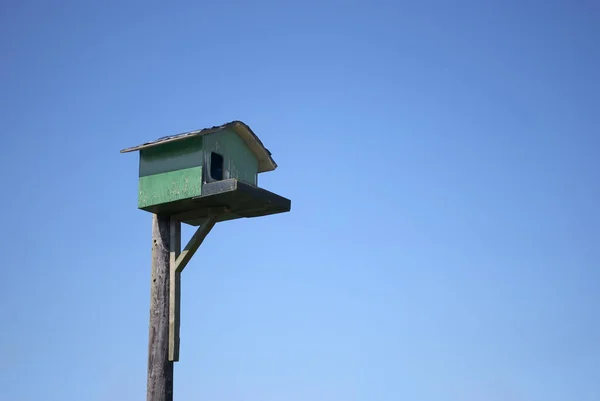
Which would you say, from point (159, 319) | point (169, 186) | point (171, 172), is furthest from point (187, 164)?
point (159, 319)

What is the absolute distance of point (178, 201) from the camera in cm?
1020

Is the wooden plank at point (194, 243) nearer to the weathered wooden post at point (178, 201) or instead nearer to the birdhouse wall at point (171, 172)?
the weathered wooden post at point (178, 201)

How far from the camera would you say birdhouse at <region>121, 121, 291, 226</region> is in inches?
398

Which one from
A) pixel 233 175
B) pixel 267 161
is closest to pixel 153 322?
pixel 233 175

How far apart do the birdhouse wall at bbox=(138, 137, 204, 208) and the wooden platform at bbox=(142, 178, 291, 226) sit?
0.10m

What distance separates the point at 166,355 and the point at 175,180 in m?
2.26

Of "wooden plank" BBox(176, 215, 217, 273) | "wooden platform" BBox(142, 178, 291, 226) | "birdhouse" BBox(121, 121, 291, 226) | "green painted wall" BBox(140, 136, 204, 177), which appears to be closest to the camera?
"wooden platform" BBox(142, 178, 291, 226)

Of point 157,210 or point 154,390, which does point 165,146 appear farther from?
point 154,390

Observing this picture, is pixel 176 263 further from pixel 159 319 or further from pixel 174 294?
pixel 159 319

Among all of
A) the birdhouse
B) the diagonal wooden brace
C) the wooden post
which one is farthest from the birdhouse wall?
the diagonal wooden brace

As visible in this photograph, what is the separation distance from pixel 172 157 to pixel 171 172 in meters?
0.21

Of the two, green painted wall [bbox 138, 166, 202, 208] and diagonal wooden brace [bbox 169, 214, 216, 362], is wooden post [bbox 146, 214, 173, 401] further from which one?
green painted wall [bbox 138, 166, 202, 208]

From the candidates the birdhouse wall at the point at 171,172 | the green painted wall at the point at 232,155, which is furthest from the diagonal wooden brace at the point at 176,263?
the green painted wall at the point at 232,155

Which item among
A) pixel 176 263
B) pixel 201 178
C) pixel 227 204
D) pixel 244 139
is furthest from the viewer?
pixel 244 139
